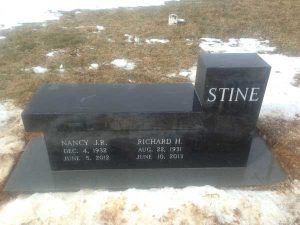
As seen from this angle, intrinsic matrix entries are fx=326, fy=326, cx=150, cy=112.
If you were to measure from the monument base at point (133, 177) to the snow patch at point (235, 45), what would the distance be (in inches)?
205

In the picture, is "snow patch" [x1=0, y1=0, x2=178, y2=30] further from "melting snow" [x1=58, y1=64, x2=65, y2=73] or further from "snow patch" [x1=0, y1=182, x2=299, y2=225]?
"snow patch" [x1=0, y1=182, x2=299, y2=225]

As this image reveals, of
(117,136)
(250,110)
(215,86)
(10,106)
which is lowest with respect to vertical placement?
(10,106)

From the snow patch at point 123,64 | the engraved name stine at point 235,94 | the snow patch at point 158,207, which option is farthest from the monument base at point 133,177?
the snow patch at point 123,64

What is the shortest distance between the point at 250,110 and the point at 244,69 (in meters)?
0.66

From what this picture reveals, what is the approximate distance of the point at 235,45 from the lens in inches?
401

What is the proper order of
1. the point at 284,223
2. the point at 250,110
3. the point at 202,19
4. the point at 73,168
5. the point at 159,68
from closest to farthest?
1. the point at 284,223
2. the point at 250,110
3. the point at 73,168
4. the point at 159,68
5. the point at 202,19

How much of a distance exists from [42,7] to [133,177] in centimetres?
1143

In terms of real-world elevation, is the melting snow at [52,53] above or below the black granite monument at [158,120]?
below

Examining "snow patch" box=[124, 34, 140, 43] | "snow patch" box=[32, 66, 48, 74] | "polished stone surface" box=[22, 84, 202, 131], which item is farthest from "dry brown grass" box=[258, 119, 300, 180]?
"snow patch" box=[32, 66, 48, 74]

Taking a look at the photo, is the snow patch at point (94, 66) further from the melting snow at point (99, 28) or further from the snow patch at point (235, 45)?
the snow patch at point (235, 45)

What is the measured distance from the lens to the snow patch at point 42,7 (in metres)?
12.6

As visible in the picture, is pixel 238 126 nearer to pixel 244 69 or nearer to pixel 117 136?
pixel 244 69

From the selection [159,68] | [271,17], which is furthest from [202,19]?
[159,68]

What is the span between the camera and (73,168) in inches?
200
